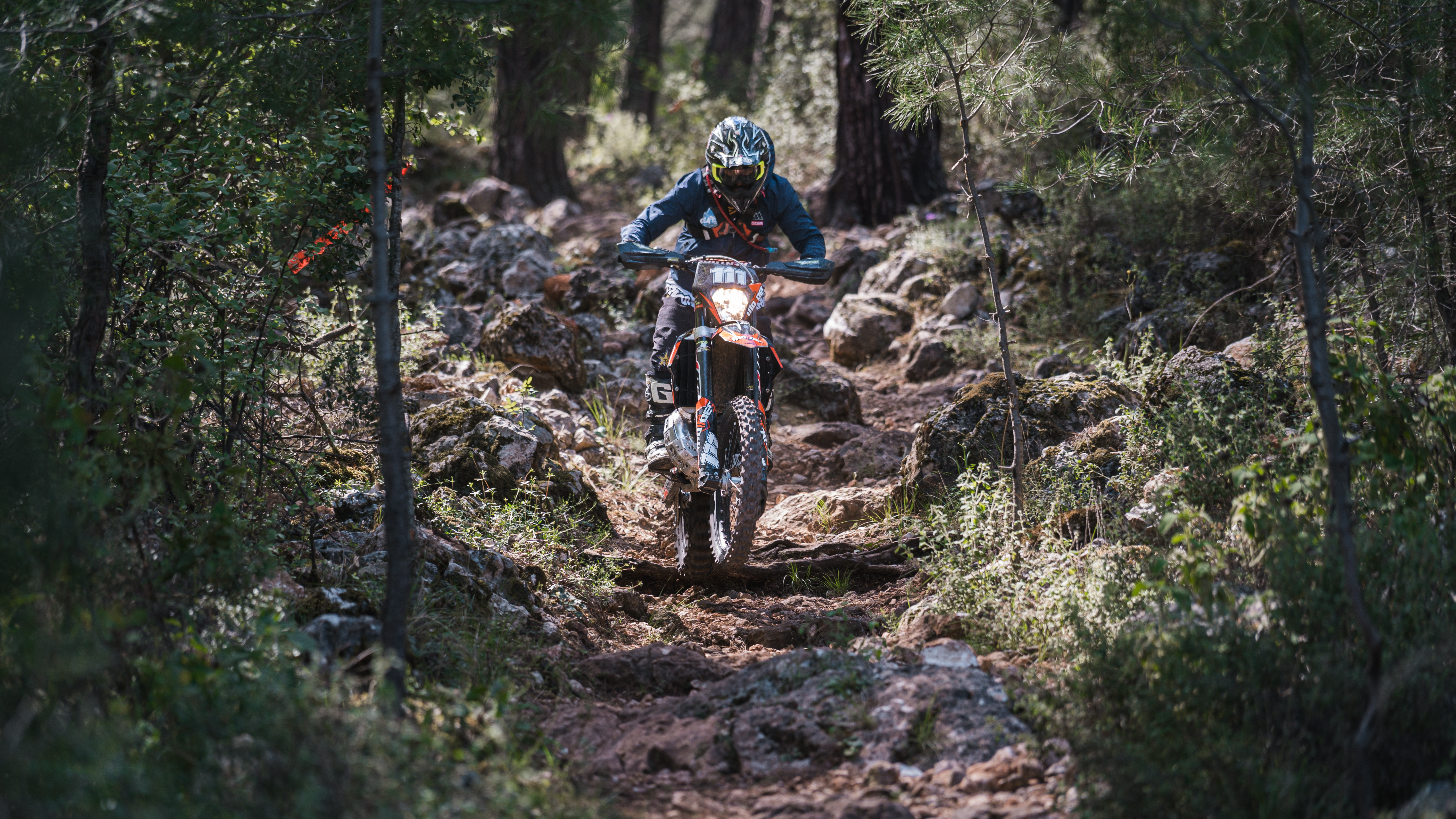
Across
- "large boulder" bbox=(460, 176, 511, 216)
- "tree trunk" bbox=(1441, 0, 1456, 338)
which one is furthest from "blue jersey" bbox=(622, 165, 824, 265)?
"large boulder" bbox=(460, 176, 511, 216)

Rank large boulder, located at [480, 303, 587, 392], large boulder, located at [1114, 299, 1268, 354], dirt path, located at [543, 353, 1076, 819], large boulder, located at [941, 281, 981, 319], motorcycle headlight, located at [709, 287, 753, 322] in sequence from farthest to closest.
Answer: large boulder, located at [941, 281, 981, 319], large boulder, located at [480, 303, 587, 392], large boulder, located at [1114, 299, 1268, 354], motorcycle headlight, located at [709, 287, 753, 322], dirt path, located at [543, 353, 1076, 819]

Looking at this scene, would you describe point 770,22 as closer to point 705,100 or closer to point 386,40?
point 705,100

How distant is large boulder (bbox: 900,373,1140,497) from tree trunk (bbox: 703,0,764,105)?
1355cm

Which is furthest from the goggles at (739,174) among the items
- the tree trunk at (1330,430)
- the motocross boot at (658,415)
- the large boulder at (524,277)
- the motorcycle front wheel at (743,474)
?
the large boulder at (524,277)

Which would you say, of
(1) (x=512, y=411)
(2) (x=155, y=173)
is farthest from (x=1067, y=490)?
(2) (x=155, y=173)

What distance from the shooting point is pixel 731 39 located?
19562 millimetres

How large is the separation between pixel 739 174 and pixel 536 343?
3.06m

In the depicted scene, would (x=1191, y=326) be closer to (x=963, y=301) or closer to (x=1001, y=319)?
(x=963, y=301)

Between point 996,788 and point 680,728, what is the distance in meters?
1.07

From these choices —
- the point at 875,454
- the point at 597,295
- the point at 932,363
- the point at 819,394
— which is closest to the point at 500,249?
the point at 597,295

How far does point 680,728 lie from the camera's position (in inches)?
133

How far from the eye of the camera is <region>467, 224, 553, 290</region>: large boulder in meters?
10.1

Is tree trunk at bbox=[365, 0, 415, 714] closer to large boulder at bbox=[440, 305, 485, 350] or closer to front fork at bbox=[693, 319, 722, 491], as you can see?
front fork at bbox=[693, 319, 722, 491]

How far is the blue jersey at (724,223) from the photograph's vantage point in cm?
532
